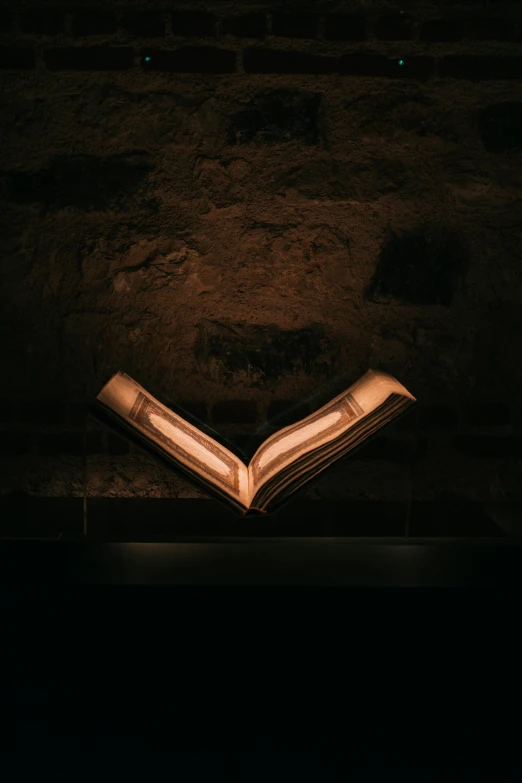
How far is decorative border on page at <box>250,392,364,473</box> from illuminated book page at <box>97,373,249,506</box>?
6 centimetres

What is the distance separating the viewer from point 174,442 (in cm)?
146

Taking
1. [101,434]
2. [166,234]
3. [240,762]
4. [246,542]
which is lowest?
[240,762]

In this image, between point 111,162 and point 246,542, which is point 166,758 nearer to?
point 246,542

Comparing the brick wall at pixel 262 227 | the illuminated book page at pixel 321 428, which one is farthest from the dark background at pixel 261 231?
the illuminated book page at pixel 321 428

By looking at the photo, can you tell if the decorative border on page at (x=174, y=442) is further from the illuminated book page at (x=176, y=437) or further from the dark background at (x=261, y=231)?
the dark background at (x=261, y=231)

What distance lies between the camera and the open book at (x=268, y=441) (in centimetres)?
138

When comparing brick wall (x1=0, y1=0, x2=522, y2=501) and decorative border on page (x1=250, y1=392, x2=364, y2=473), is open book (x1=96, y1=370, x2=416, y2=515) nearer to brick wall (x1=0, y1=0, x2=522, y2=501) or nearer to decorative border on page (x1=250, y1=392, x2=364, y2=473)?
decorative border on page (x1=250, y1=392, x2=364, y2=473)

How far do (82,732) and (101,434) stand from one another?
726 millimetres

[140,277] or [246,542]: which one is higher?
[140,277]

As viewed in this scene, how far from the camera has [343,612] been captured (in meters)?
1.27

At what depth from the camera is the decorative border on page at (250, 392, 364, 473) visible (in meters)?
1.46

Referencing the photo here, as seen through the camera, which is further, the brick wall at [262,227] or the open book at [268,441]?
the brick wall at [262,227]

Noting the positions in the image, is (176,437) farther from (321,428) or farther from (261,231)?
(261,231)

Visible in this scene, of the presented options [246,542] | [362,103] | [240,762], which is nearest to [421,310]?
[362,103]
